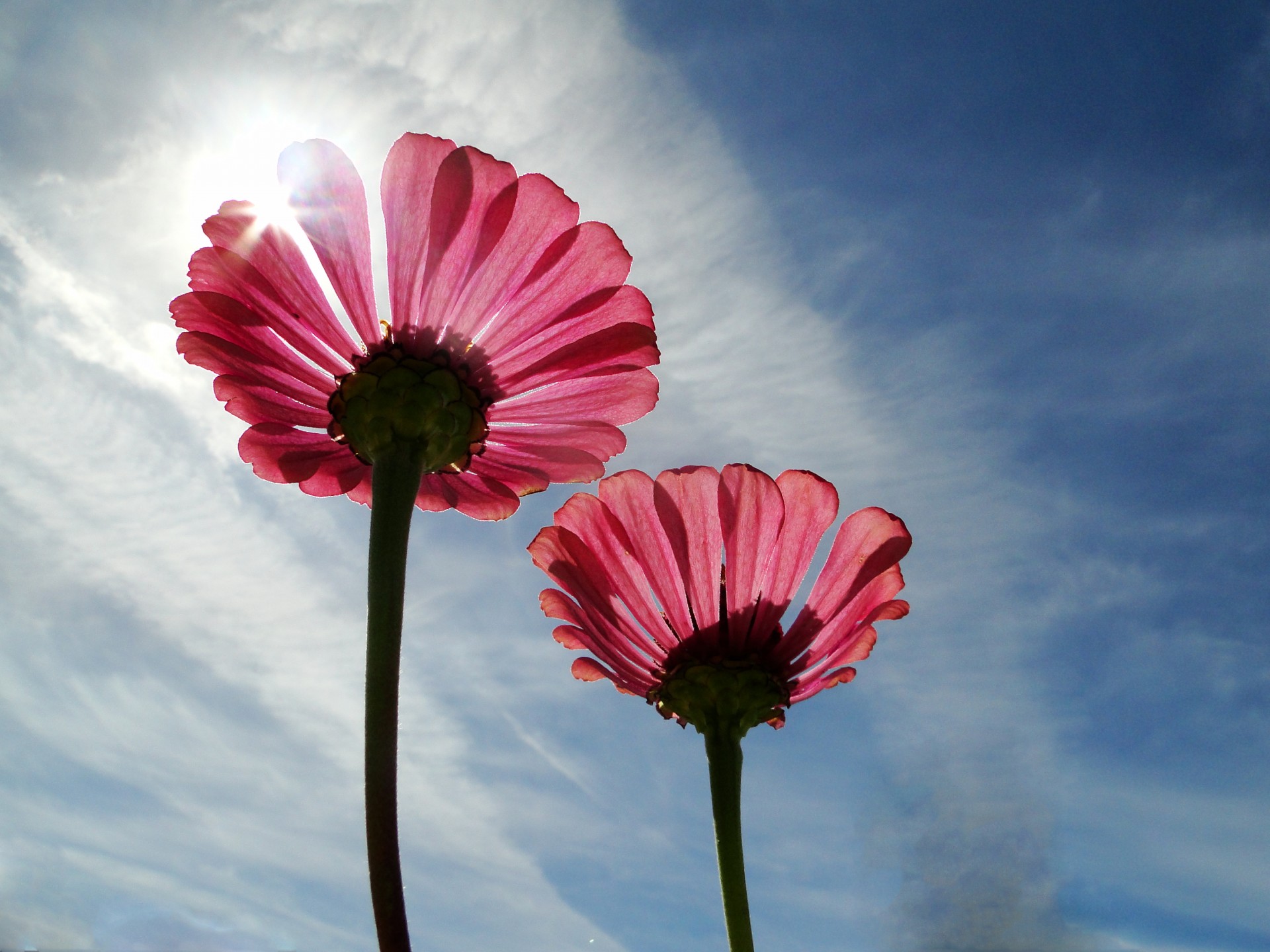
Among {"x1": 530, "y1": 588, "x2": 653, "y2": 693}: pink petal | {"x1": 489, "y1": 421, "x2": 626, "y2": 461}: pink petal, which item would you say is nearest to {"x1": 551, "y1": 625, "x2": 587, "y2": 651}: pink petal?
{"x1": 530, "y1": 588, "x2": 653, "y2": 693}: pink petal

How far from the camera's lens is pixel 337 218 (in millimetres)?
1560

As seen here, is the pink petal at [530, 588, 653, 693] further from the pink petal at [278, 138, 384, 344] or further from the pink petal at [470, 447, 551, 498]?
the pink petal at [278, 138, 384, 344]

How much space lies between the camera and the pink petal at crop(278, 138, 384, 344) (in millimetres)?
1533

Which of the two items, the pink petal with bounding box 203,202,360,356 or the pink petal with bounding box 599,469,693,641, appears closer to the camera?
the pink petal with bounding box 203,202,360,356

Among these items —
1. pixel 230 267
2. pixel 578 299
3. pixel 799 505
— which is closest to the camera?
pixel 230 267

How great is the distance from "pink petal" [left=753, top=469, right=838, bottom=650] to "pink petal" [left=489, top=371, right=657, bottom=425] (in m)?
0.31

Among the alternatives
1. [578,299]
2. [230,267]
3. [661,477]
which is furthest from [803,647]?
[230,267]

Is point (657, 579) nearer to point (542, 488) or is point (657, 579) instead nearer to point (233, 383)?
point (542, 488)

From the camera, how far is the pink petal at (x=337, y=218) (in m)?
1.53

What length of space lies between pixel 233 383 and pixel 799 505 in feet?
3.47

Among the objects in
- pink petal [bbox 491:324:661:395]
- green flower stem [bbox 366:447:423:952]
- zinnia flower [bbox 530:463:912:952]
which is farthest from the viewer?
zinnia flower [bbox 530:463:912:952]

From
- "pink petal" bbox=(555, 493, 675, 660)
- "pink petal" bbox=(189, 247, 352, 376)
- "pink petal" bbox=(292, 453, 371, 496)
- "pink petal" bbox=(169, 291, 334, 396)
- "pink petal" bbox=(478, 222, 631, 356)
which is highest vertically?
"pink petal" bbox=(478, 222, 631, 356)

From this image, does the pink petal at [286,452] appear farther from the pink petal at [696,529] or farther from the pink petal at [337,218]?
the pink petal at [696,529]

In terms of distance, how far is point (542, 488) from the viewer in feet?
5.74
